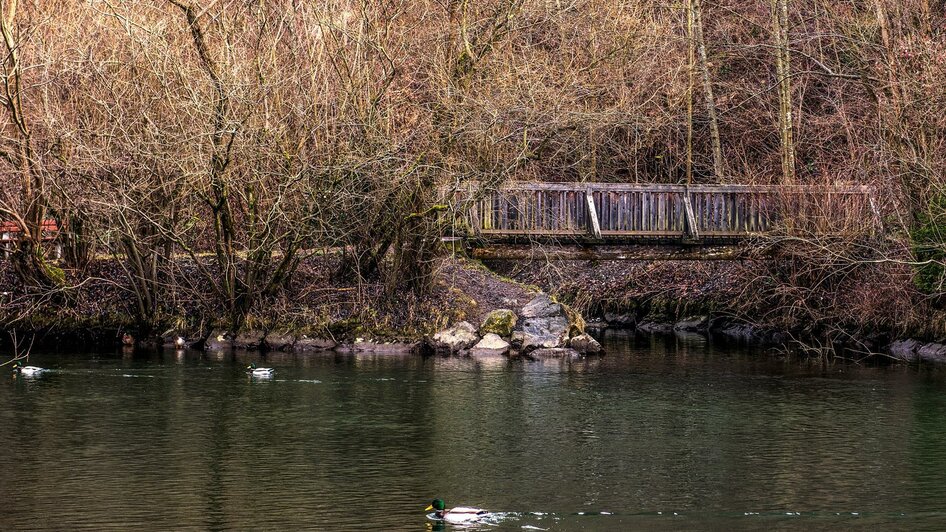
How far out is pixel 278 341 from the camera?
3216 cm

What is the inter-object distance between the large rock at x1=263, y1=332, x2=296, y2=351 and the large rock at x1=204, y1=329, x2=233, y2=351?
0.89 m

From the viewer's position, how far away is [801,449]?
20.0m

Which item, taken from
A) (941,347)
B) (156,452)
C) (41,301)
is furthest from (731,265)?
(156,452)

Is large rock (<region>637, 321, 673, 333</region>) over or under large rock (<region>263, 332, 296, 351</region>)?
over

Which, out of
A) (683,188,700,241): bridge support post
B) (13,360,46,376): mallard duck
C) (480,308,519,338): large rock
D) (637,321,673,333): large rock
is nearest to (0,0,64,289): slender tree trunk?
(13,360,46,376): mallard duck

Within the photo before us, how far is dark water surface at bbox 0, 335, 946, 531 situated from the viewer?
15922mm

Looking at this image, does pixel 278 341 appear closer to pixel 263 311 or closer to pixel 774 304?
pixel 263 311

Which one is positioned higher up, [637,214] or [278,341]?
[637,214]

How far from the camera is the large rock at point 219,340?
3212 cm

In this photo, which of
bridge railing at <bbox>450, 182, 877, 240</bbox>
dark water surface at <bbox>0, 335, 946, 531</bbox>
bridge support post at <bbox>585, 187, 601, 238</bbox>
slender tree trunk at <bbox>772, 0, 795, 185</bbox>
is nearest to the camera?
dark water surface at <bbox>0, 335, 946, 531</bbox>

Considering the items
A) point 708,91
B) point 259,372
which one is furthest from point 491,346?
point 708,91

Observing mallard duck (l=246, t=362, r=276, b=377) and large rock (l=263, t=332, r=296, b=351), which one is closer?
mallard duck (l=246, t=362, r=276, b=377)

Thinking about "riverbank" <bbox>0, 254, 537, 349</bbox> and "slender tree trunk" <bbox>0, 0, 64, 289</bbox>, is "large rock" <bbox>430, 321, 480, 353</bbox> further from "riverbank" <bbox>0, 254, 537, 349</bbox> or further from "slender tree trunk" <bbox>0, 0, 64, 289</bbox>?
"slender tree trunk" <bbox>0, 0, 64, 289</bbox>

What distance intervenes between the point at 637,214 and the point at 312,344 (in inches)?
352
